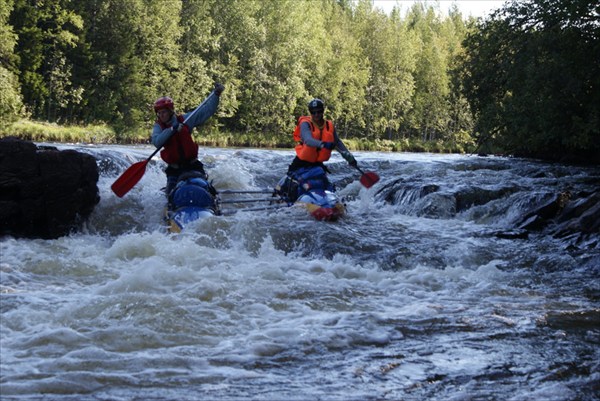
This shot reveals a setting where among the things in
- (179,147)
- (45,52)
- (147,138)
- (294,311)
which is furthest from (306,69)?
(294,311)

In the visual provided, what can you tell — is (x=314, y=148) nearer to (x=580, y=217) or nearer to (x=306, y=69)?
(x=580, y=217)

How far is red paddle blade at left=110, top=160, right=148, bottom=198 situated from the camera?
7.87 m

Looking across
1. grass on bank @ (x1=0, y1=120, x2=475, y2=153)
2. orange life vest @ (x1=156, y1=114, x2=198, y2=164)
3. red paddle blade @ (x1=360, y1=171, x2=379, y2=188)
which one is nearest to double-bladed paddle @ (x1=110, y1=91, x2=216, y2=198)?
orange life vest @ (x1=156, y1=114, x2=198, y2=164)

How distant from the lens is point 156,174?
11.9 meters

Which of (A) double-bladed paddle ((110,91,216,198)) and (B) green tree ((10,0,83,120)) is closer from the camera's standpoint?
(A) double-bladed paddle ((110,91,216,198))

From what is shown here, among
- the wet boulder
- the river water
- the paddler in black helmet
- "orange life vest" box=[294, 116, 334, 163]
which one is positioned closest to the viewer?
the river water

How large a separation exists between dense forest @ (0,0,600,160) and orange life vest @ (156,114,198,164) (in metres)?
7.84

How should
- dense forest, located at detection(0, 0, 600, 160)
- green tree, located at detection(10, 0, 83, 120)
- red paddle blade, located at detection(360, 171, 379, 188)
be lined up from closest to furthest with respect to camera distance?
red paddle blade, located at detection(360, 171, 379, 188) → dense forest, located at detection(0, 0, 600, 160) → green tree, located at detection(10, 0, 83, 120)

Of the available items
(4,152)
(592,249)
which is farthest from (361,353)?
(4,152)

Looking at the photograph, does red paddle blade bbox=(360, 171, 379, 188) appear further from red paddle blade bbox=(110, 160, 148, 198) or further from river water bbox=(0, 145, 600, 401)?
red paddle blade bbox=(110, 160, 148, 198)

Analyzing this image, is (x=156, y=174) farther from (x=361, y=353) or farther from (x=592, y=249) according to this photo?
(x=361, y=353)

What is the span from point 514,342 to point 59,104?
2980 cm

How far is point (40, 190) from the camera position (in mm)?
7480

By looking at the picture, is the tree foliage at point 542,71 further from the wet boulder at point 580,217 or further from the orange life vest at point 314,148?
the orange life vest at point 314,148
